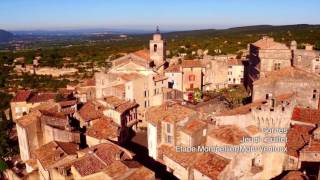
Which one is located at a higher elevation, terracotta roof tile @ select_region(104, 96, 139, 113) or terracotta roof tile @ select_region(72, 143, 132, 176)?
terracotta roof tile @ select_region(104, 96, 139, 113)

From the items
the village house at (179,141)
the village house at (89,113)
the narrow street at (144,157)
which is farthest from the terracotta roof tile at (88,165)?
the village house at (89,113)

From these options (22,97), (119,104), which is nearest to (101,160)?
(119,104)

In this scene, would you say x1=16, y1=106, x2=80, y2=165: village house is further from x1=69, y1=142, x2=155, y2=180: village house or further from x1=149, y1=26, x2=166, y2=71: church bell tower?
x1=149, y1=26, x2=166, y2=71: church bell tower

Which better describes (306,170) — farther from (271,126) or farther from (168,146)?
(168,146)

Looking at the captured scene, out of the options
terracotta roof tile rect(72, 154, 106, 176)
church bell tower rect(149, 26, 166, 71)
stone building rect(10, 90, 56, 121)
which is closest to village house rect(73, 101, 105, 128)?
terracotta roof tile rect(72, 154, 106, 176)

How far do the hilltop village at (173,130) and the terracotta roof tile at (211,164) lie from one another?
0.23 ft

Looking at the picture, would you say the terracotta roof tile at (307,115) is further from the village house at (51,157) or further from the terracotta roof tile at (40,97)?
the terracotta roof tile at (40,97)

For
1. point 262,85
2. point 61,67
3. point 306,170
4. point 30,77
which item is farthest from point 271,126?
point 61,67

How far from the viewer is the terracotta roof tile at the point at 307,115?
31047 mm

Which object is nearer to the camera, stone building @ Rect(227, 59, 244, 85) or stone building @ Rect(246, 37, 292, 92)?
stone building @ Rect(246, 37, 292, 92)

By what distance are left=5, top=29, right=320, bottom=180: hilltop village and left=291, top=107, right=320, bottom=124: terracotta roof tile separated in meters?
0.09

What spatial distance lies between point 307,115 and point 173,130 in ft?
43.8

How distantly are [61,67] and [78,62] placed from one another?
9.73 metres

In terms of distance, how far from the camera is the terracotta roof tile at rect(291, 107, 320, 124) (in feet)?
102
